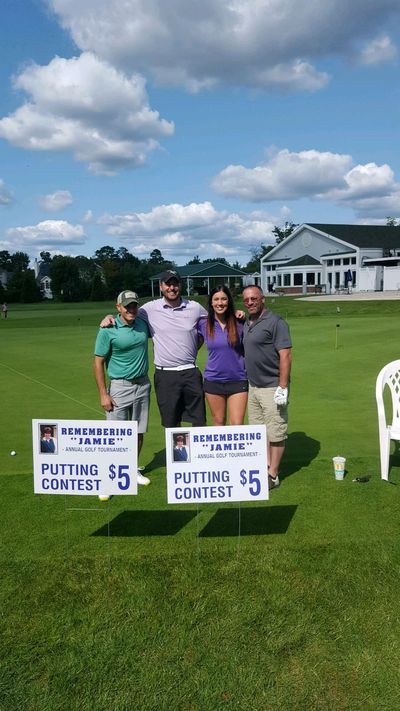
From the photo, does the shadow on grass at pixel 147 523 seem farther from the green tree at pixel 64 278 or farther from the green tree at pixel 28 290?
the green tree at pixel 64 278

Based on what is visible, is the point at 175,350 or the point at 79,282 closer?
the point at 175,350

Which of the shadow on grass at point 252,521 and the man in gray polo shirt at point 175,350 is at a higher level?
the man in gray polo shirt at point 175,350

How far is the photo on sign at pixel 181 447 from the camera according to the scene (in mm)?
4438

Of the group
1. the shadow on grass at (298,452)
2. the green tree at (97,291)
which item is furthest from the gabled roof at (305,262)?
the shadow on grass at (298,452)

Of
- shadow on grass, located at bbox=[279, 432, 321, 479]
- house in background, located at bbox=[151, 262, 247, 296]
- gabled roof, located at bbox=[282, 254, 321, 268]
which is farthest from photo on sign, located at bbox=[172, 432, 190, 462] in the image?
house in background, located at bbox=[151, 262, 247, 296]

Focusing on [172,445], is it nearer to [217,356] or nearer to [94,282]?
[217,356]

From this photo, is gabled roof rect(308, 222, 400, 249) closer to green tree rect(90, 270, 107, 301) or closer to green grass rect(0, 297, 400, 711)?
green tree rect(90, 270, 107, 301)

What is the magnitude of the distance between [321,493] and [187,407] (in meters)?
1.67

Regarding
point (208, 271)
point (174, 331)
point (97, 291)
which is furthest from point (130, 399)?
point (97, 291)

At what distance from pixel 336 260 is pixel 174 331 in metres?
61.1

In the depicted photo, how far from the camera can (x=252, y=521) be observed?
198 inches

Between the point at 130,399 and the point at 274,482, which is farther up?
the point at 130,399

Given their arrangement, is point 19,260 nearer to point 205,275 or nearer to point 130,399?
point 205,275

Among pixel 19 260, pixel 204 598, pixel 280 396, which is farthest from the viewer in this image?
pixel 19 260
